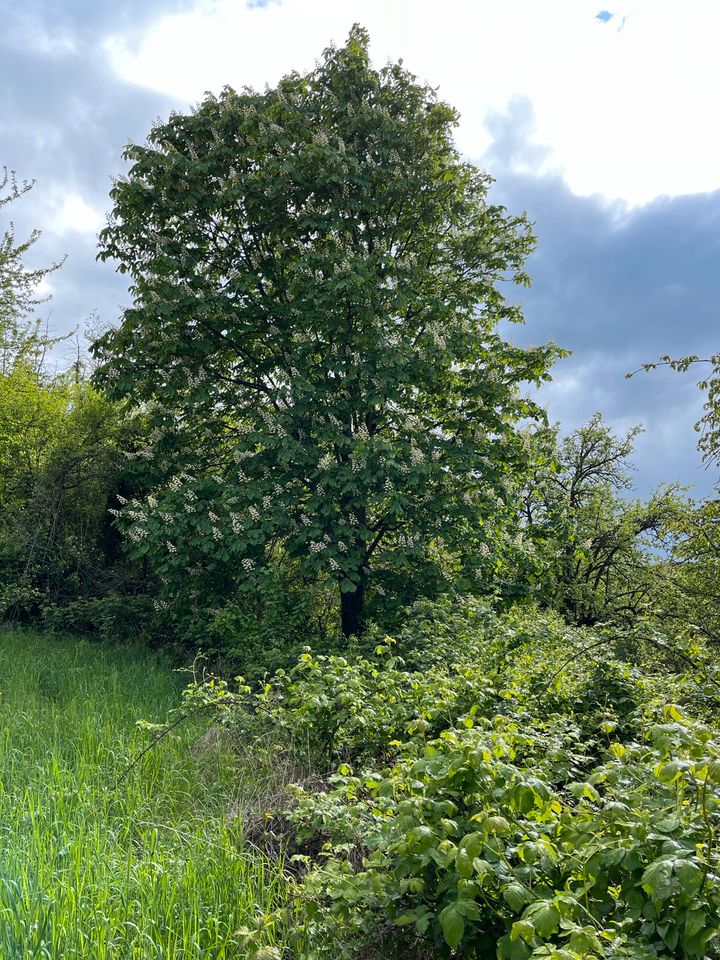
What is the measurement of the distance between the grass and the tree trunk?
14.5ft

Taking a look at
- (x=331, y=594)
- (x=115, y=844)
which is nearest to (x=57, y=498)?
(x=331, y=594)

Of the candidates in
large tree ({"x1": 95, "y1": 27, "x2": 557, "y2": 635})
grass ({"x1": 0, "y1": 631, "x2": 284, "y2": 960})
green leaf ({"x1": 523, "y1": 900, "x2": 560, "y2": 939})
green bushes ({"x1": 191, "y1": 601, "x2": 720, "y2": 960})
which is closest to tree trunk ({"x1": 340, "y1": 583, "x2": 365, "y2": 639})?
large tree ({"x1": 95, "y1": 27, "x2": 557, "y2": 635})

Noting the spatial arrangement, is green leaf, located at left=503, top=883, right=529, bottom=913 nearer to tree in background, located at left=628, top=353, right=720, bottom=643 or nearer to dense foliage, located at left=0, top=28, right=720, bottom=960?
dense foliage, located at left=0, top=28, right=720, bottom=960

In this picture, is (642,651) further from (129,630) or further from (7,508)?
(7,508)

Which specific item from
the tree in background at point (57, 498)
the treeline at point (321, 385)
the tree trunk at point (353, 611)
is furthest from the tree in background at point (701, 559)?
the tree in background at point (57, 498)

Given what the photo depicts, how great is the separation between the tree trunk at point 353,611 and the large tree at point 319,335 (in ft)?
0.11

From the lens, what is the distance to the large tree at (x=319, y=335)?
33.2 feet

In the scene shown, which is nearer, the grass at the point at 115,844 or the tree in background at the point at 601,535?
the grass at the point at 115,844

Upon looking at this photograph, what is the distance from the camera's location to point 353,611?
11.5m

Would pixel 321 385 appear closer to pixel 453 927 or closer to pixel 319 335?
pixel 319 335

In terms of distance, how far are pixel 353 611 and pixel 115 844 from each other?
7.29 meters

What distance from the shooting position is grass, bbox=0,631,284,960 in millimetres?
3340

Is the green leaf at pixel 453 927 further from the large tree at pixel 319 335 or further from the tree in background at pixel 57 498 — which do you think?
the tree in background at pixel 57 498

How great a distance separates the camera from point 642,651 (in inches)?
336
